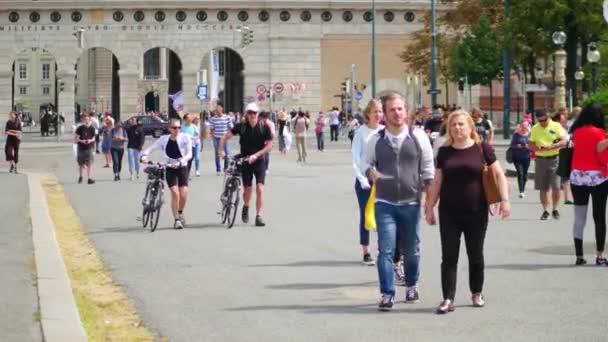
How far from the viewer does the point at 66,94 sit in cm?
9338

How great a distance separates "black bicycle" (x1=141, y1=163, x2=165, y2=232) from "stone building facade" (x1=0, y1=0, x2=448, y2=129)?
68486 mm

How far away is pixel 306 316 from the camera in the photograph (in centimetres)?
1286

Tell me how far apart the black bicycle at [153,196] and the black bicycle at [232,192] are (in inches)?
36.3

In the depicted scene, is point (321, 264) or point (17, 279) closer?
point (17, 279)

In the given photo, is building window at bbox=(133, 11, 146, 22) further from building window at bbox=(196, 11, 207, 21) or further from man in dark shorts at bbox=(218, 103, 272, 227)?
man in dark shorts at bbox=(218, 103, 272, 227)

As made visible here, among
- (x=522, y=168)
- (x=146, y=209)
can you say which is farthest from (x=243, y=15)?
(x=146, y=209)

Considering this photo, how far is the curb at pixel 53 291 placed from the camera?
11.8m

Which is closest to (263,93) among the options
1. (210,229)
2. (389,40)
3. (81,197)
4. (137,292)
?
(389,40)

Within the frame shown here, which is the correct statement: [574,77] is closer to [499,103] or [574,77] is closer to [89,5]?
[499,103]

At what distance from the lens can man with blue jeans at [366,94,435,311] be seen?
13109 millimetres

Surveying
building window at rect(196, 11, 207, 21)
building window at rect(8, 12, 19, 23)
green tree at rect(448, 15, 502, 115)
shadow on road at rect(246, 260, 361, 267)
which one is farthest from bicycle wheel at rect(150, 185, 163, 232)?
building window at rect(8, 12, 19, 23)

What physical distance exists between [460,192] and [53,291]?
392 centimetres

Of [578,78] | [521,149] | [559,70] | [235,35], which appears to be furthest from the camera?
[235,35]

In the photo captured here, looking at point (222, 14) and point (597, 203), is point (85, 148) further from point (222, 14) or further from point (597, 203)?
Answer: point (222, 14)
